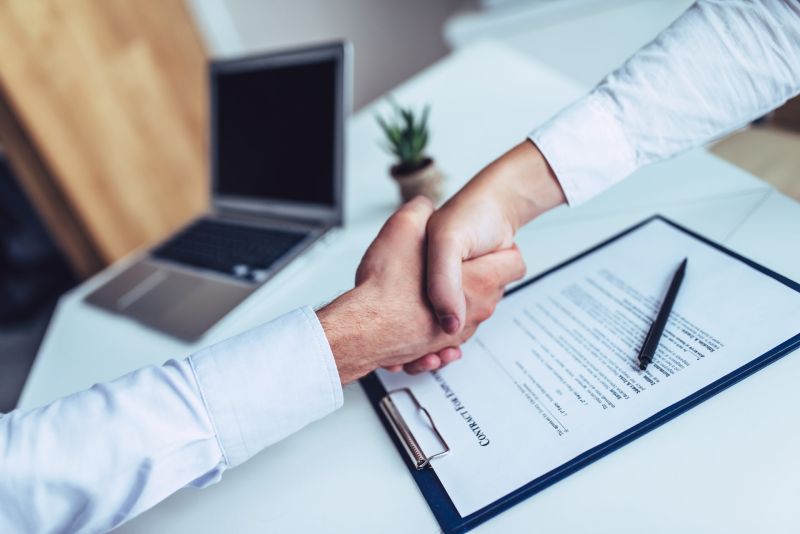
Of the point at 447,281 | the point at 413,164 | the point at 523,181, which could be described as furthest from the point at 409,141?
the point at 447,281

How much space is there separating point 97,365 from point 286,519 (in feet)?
1.48

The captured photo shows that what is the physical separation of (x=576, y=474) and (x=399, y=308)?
25 cm

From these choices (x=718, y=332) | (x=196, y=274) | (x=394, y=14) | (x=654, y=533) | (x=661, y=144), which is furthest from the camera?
(x=394, y=14)

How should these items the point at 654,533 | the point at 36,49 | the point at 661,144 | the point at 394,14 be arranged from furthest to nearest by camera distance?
the point at 394,14, the point at 36,49, the point at 661,144, the point at 654,533

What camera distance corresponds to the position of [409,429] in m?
0.52

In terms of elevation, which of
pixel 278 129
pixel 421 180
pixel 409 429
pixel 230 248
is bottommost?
pixel 409 429

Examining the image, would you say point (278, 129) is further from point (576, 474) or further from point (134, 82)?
point (134, 82)

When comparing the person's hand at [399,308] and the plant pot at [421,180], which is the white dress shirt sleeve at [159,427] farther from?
the plant pot at [421,180]

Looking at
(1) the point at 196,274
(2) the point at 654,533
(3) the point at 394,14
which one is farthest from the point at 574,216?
(3) the point at 394,14

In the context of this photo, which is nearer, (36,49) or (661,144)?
(661,144)

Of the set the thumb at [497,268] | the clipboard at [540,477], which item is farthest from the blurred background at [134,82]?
the clipboard at [540,477]

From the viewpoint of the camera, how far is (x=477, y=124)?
1047mm

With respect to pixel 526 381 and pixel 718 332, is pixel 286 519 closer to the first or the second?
pixel 526 381

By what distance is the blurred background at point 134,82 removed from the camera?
1.71 m
